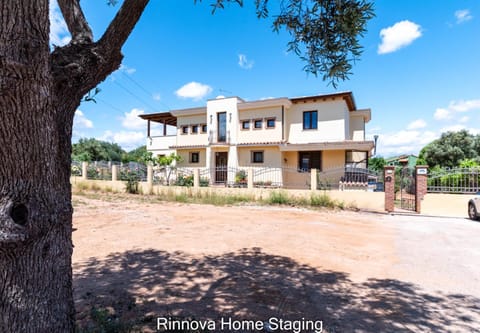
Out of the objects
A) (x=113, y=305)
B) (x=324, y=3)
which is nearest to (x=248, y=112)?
(x=324, y=3)

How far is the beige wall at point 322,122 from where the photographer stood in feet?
60.7

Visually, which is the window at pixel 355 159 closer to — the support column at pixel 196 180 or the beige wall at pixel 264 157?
the beige wall at pixel 264 157

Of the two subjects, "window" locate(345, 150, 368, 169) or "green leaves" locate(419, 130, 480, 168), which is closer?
"window" locate(345, 150, 368, 169)

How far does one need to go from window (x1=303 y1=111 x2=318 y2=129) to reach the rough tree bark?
743 inches

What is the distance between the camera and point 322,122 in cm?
1919

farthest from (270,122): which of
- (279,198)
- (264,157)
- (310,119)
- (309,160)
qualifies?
(279,198)

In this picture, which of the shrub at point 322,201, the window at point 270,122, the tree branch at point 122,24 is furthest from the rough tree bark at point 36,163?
the window at point 270,122

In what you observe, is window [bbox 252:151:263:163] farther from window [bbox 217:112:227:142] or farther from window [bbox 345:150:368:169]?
window [bbox 345:150:368:169]

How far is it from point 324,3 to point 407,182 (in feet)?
44.0

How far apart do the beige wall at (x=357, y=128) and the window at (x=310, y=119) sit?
11.8ft

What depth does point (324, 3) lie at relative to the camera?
379 cm

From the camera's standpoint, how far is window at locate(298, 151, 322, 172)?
1948 cm

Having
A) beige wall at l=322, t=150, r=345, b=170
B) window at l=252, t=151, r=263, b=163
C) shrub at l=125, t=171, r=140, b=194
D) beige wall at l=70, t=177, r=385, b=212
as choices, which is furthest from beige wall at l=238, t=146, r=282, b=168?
shrub at l=125, t=171, r=140, b=194

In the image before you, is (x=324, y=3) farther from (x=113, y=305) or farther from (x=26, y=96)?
(x=113, y=305)
